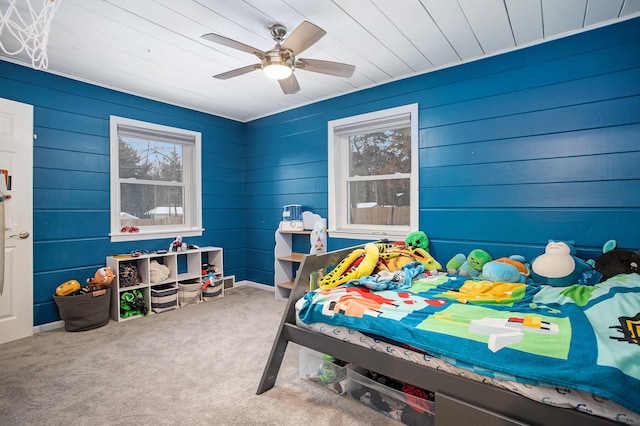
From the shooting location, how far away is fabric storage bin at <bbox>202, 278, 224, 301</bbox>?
12.9 feet

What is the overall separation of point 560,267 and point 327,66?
6.67 ft

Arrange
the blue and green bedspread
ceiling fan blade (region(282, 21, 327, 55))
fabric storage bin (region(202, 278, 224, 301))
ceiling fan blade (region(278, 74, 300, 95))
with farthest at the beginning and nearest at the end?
1. fabric storage bin (region(202, 278, 224, 301))
2. ceiling fan blade (region(278, 74, 300, 95))
3. ceiling fan blade (region(282, 21, 327, 55))
4. the blue and green bedspread

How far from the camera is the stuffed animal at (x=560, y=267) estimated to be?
2.11 meters

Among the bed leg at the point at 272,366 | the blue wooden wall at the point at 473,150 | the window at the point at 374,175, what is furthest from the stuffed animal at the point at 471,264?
the bed leg at the point at 272,366

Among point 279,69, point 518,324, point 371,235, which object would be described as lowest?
point 518,324

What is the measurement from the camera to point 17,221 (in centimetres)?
276

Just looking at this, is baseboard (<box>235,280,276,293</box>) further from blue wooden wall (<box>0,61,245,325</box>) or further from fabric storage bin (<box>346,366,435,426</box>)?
fabric storage bin (<box>346,366,435,426</box>)

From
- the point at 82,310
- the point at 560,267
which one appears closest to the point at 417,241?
the point at 560,267

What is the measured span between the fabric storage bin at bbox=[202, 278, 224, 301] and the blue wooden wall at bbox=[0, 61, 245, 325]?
2.28ft

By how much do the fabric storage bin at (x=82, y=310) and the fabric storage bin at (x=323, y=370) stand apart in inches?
83.0

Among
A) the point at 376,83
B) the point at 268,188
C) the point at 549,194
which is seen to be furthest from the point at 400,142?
the point at 268,188

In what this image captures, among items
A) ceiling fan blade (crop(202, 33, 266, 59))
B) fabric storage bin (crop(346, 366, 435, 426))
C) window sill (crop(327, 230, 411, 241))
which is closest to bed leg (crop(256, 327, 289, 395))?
fabric storage bin (crop(346, 366, 435, 426))

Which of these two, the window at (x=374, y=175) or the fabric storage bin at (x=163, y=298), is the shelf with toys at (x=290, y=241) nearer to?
the window at (x=374, y=175)

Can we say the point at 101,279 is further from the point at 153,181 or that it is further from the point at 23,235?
the point at 153,181
